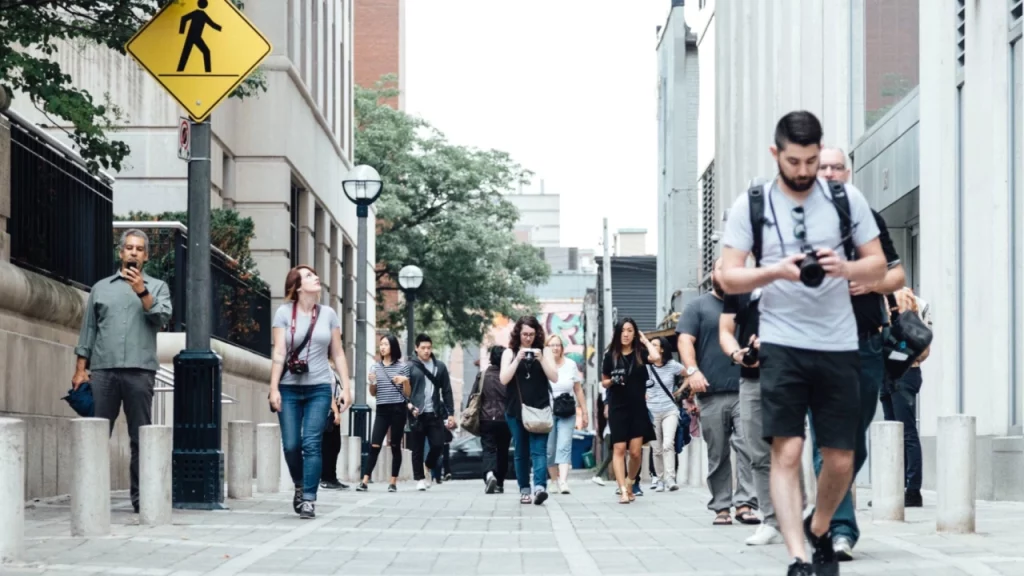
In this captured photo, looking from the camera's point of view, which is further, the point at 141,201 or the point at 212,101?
the point at 141,201

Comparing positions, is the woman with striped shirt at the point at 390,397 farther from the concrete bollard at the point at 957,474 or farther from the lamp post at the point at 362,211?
the concrete bollard at the point at 957,474

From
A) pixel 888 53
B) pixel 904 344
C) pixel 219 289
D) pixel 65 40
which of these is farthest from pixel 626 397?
pixel 904 344

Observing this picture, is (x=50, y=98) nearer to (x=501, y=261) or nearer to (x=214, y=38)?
(x=214, y=38)

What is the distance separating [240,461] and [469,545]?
5.19 metres

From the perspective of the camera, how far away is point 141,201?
953 inches

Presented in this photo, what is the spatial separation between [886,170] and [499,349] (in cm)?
519

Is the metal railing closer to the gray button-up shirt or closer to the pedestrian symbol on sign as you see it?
the pedestrian symbol on sign

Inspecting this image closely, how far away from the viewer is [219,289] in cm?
2225

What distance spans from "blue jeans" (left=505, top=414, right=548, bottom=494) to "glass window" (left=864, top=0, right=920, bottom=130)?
668 centimetres

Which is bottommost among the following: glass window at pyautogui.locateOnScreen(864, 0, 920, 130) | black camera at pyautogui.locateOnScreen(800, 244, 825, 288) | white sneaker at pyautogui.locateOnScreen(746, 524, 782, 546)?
white sneaker at pyautogui.locateOnScreen(746, 524, 782, 546)

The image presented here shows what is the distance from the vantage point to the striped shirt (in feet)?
66.2

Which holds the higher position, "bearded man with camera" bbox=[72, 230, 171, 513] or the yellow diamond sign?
the yellow diamond sign

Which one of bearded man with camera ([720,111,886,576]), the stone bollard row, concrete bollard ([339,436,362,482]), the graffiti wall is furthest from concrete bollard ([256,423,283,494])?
the graffiti wall

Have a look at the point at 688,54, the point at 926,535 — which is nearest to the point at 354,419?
the point at 926,535
